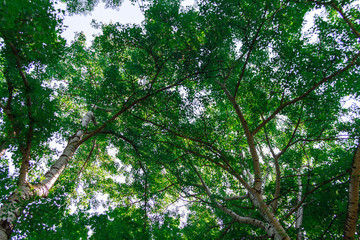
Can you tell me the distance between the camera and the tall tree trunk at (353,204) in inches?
135

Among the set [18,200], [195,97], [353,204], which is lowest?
[18,200]

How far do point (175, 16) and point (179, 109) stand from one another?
260cm

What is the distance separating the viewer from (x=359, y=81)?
16.1 feet

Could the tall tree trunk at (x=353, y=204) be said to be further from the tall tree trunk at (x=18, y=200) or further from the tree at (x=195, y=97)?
the tall tree trunk at (x=18, y=200)

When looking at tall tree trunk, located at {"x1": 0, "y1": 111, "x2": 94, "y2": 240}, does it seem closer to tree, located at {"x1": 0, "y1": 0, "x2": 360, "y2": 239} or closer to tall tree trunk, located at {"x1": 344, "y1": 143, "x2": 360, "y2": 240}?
tree, located at {"x1": 0, "y1": 0, "x2": 360, "y2": 239}

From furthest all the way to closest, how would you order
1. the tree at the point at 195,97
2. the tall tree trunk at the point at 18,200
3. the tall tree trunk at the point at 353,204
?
the tree at the point at 195,97 → the tall tree trunk at the point at 353,204 → the tall tree trunk at the point at 18,200

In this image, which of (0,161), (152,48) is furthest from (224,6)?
(0,161)

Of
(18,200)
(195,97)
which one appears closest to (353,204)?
(195,97)

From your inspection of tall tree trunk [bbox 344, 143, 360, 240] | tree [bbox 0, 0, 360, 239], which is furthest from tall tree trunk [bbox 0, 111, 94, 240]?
tall tree trunk [bbox 344, 143, 360, 240]

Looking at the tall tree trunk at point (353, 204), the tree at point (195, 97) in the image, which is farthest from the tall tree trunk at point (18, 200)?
the tall tree trunk at point (353, 204)

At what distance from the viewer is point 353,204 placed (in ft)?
11.6

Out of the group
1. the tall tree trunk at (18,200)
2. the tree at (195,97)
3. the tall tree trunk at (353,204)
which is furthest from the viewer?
the tree at (195,97)

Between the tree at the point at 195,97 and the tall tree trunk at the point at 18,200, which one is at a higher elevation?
the tree at the point at 195,97

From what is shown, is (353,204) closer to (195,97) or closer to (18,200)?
(195,97)
